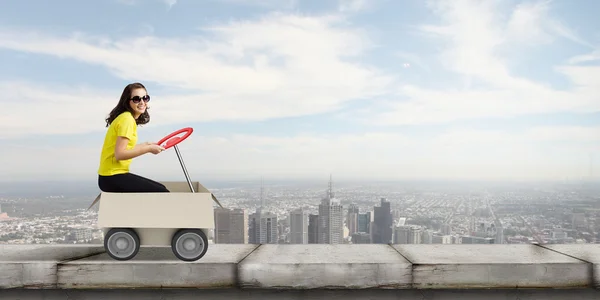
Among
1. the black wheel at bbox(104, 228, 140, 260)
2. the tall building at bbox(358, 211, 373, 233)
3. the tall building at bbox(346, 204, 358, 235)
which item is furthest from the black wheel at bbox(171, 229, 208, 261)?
the tall building at bbox(346, 204, 358, 235)

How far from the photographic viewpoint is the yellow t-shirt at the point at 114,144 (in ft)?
9.09

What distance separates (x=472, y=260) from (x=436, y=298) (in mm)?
323

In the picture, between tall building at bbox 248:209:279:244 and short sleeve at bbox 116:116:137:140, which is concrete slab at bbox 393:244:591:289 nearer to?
short sleeve at bbox 116:116:137:140

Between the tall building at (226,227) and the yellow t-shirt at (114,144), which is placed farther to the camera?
the tall building at (226,227)

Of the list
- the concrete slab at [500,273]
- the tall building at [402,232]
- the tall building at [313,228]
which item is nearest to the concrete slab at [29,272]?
the concrete slab at [500,273]

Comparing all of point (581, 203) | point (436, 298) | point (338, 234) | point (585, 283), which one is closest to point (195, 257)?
point (436, 298)

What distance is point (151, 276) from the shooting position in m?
2.64

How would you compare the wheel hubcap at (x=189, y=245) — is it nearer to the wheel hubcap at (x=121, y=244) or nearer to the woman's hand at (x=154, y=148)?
the wheel hubcap at (x=121, y=244)

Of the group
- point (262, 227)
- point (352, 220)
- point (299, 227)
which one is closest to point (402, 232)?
point (352, 220)

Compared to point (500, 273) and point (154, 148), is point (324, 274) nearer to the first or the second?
point (500, 273)

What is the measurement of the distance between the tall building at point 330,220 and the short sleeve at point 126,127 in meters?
5.82

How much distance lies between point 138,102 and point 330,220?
22.0ft

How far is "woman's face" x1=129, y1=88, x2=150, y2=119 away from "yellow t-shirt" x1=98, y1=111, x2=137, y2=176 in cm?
10

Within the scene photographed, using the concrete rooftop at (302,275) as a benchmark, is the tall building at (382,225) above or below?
below
